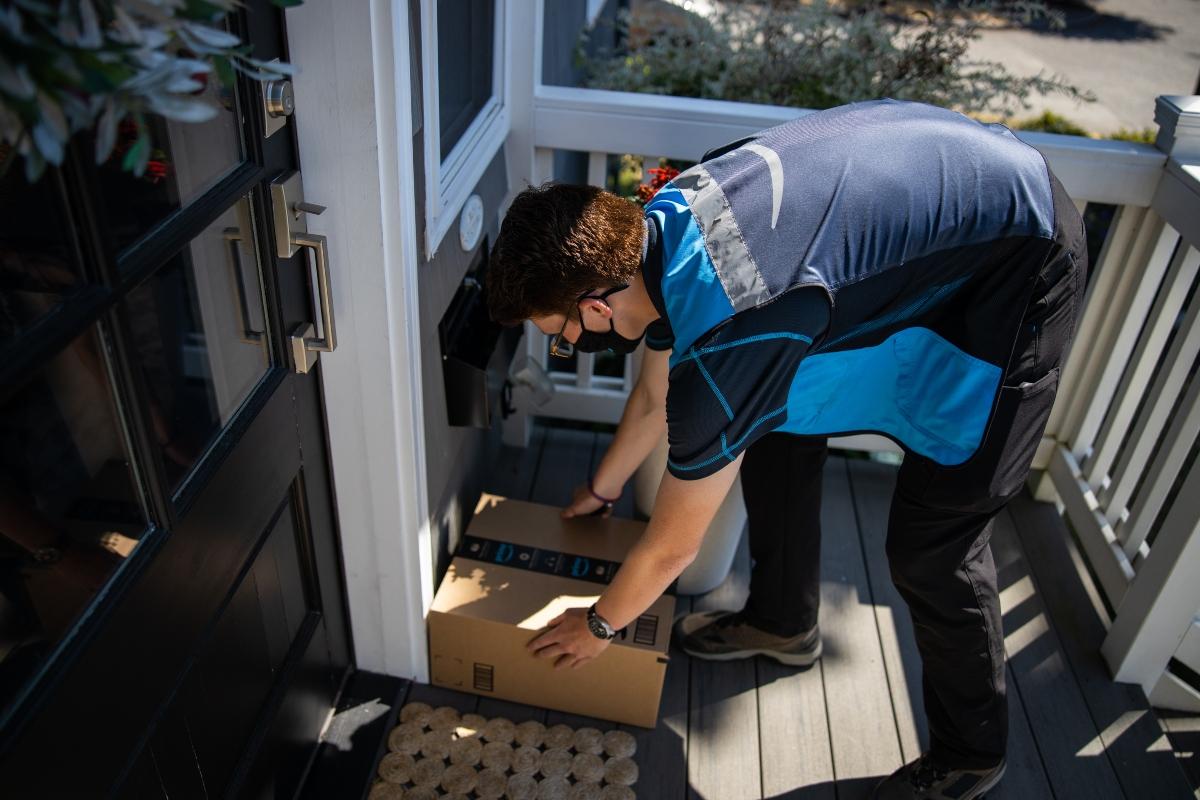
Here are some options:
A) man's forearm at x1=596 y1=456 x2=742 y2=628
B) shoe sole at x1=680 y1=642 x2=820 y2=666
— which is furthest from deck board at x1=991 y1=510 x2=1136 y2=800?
man's forearm at x1=596 y1=456 x2=742 y2=628

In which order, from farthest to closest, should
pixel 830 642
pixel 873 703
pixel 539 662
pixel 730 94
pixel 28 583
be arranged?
pixel 730 94, pixel 830 642, pixel 873 703, pixel 539 662, pixel 28 583

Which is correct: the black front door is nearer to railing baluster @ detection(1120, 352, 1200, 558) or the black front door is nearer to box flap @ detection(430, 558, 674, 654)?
box flap @ detection(430, 558, 674, 654)

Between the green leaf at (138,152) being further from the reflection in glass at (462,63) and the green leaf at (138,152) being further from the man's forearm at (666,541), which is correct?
the reflection in glass at (462,63)

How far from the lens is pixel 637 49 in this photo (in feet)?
11.6

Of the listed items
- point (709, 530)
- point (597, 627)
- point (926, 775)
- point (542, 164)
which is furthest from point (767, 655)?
point (542, 164)

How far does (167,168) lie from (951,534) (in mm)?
1310

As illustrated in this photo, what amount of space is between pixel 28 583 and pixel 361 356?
0.65 meters

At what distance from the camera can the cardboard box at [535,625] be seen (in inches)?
77.7

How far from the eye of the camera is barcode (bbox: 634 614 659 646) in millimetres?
1960

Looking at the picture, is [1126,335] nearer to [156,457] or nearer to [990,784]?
[990,784]

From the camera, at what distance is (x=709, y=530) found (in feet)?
7.50

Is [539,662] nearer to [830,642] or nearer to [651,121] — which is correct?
[830,642]

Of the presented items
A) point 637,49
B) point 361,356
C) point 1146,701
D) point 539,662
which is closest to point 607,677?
point 539,662

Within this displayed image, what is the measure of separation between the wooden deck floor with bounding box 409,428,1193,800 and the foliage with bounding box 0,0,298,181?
5.31ft
